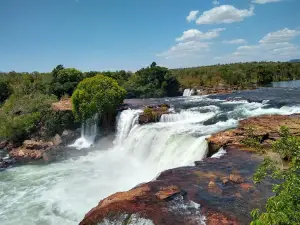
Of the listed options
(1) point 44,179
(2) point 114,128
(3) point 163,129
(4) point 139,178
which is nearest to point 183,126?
(3) point 163,129

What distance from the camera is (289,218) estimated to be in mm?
5027

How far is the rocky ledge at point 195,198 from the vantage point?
938 centimetres

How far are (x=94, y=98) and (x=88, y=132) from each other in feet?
12.9

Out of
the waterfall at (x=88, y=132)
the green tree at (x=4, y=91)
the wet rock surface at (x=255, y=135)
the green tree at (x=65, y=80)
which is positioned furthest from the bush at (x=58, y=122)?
the green tree at (x=4, y=91)

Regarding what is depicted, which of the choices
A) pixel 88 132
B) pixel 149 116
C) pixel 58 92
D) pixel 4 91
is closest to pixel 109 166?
pixel 149 116

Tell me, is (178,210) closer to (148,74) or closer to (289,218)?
(289,218)

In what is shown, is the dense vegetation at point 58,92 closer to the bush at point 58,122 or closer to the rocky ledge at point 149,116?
the bush at point 58,122

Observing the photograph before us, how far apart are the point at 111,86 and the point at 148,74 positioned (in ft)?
75.1

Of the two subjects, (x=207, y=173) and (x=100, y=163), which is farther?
(x=100, y=163)

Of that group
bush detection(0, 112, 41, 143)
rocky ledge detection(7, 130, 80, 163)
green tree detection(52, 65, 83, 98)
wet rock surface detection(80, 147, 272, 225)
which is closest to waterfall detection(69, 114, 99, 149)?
rocky ledge detection(7, 130, 80, 163)

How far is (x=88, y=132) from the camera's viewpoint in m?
29.8

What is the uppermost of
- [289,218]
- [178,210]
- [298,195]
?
[298,195]

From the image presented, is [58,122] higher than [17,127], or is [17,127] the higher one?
[58,122]

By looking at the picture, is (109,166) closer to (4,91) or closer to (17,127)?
(17,127)
